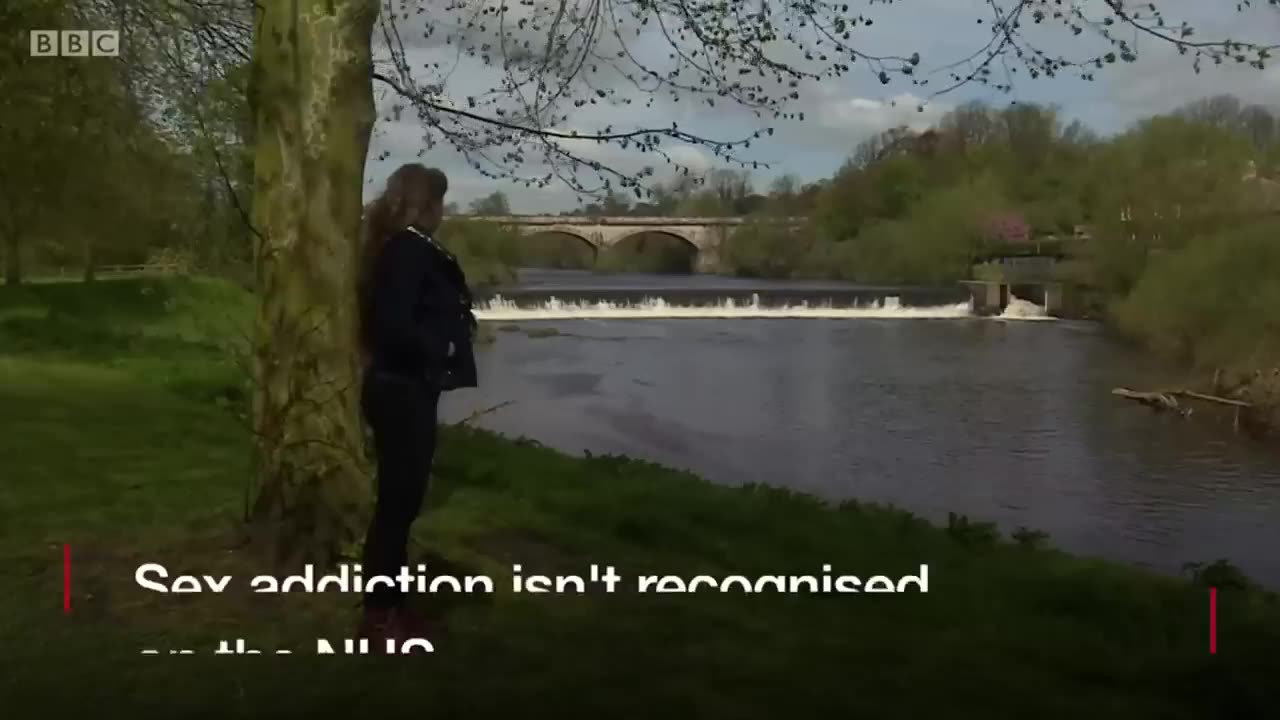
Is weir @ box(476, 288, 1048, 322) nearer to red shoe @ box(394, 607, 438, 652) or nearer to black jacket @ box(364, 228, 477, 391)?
red shoe @ box(394, 607, 438, 652)

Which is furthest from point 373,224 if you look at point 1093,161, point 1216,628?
point 1093,161

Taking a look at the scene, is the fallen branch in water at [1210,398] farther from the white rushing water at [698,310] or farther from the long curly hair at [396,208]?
the long curly hair at [396,208]

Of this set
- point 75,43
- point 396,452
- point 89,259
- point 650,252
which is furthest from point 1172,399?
point 650,252

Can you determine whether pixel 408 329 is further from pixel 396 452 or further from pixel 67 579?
pixel 67 579

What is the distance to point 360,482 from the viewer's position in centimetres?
484

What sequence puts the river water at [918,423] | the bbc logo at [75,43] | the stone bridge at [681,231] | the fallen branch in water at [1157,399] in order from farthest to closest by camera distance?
the stone bridge at [681,231]
the fallen branch in water at [1157,399]
the river water at [918,423]
the bbc logo at [75,43]

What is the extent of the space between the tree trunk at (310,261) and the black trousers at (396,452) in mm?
679

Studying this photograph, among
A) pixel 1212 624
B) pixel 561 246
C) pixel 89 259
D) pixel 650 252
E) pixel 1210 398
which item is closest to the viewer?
pixel 1212 624

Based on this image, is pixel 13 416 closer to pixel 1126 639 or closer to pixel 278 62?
pixel 278 62

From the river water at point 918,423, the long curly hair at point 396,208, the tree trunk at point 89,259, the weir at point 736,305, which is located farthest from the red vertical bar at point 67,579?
the weir at point 736,305

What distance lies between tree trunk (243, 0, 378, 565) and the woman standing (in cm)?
73

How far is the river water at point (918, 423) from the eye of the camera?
1442 cm

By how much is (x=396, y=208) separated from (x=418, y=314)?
1.16 ft

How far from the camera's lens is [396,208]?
13.0 feet
